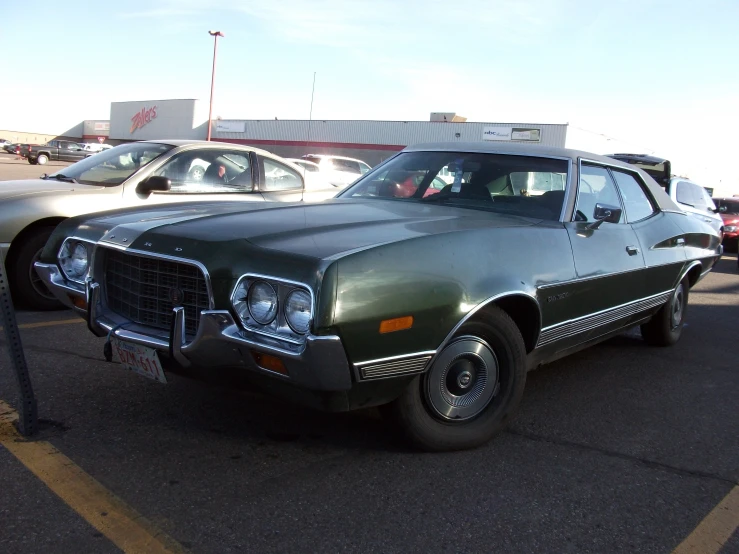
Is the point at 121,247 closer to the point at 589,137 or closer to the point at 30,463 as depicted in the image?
the point at 30,463

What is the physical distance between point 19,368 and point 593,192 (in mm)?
3443

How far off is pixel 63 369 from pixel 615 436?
Answer: 322 cm

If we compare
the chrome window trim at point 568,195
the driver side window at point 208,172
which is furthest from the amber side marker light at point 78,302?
the driver side window at point 208,172

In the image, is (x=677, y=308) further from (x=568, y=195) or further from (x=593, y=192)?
(x=568, y=195)

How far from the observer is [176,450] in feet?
10.3

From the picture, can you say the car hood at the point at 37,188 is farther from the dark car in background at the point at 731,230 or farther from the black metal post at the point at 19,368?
the dark car in background at the point at 731,230

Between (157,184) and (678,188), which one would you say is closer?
(157,184)

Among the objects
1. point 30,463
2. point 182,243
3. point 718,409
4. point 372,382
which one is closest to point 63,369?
point 30,463

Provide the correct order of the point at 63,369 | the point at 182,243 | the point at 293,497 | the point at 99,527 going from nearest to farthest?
1. the point at 99,527
2. the point at 293,497
3. the point at 182,243
4. the point at 63,369

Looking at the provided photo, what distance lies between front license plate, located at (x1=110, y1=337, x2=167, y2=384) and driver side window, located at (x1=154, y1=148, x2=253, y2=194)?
11.2ft

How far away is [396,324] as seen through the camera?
9.18 feet

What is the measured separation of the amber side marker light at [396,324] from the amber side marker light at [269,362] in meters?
0.42

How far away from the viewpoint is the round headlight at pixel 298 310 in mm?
2625

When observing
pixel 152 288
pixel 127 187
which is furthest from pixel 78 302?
pixel 127 187
